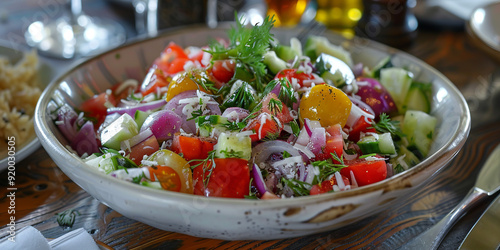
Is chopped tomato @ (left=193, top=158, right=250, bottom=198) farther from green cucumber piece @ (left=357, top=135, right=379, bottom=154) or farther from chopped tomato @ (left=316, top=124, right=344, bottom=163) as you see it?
green cucumber piece @ (left=357, top=135, right=379, bottom=154)

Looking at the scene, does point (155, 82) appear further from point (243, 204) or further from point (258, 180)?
point (243, 204)

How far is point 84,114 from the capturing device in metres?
1.50

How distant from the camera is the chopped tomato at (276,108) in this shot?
3.98ft

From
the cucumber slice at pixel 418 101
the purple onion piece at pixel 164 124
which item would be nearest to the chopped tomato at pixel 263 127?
the purple onion piece at pixel 164 124

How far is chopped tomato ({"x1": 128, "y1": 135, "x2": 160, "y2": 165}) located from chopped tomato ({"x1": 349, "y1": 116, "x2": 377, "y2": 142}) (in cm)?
58

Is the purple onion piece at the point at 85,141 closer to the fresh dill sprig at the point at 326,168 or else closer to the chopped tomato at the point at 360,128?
the fresh dill sprig at the point at 326,168

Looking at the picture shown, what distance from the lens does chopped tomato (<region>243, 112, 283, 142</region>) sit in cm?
116

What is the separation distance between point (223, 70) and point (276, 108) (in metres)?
0.28

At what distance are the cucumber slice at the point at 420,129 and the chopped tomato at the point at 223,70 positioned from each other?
2.01ft

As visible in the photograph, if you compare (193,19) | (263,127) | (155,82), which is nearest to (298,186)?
(263,127)

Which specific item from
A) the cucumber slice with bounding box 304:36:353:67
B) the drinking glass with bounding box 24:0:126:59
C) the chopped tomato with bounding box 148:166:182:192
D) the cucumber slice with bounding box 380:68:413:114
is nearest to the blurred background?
the drinking glass with bounding box 24:0:126:59

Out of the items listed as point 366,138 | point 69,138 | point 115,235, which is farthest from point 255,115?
point 69,138

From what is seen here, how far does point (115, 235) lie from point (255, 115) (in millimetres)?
502

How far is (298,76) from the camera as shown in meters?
1.39
